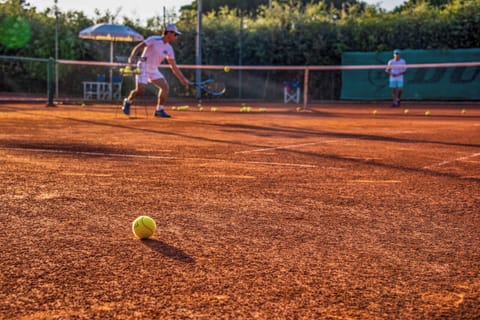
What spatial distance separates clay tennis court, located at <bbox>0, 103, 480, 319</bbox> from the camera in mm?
2246

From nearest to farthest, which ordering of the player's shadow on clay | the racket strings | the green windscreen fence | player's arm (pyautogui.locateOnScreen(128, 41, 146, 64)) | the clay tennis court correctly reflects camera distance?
the clay tennis court
the player's shadow on clay
player's arm (pyautogui.locateOnScreen(128, 41, 146, 64))
the racket strings
the green windscreen fence

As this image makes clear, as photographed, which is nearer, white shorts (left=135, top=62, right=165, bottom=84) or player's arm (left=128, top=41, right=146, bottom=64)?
player's arm (left=128, top=41, right=146, bottom=64)

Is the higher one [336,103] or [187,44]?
[187,44]

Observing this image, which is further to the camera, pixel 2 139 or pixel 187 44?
pixel 187 44

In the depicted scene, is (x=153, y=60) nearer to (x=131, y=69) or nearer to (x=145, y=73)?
(x=145, y=73)

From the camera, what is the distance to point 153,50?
1275cm

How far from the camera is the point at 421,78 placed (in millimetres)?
23609

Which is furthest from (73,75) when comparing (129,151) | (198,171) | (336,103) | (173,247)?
(173,247)

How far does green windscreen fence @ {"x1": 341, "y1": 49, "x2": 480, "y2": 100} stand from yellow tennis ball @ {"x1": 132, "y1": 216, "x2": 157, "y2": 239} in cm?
2091

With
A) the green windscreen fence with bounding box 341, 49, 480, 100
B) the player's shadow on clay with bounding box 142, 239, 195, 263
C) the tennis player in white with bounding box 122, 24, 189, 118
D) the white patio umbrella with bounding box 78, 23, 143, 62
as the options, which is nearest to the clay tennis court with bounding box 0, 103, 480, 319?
the player's shadow on clay with bounding box 142, 239, 195, 263

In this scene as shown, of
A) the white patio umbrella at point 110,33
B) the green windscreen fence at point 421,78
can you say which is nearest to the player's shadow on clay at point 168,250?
the white patio umbrella at point 110,33

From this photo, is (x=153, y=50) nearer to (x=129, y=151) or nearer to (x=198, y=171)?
(x=129, y=151)

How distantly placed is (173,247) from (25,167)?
3.04 meters

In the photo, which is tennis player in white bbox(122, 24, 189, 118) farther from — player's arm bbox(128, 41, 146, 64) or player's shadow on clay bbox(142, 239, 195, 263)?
player's shadow on clay bbox(142, 239, 195, 263)
